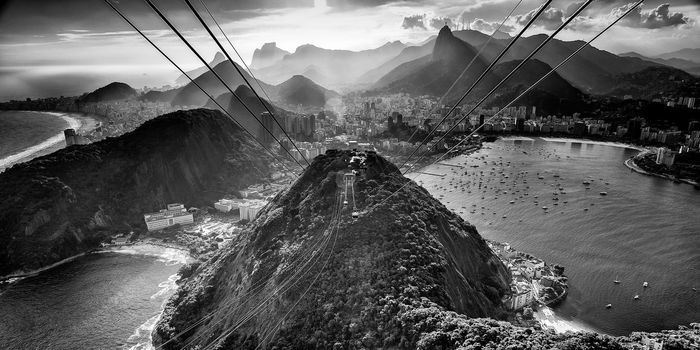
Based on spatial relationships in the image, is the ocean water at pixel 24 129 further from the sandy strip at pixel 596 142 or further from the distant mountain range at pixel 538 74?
the sandy strip at pixel 596 142

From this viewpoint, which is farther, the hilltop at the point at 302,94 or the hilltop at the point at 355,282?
the hilltop at the point at 302,94

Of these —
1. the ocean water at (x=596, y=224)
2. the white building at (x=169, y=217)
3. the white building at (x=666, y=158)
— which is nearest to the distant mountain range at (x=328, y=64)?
the ocean water at (x=596, y=224)

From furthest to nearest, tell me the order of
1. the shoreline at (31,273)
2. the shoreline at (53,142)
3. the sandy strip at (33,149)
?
the shoreline at (53,142) → the sandy strip at (33,149) → the shoreline at (31,273)

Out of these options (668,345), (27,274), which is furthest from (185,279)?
(668,345)

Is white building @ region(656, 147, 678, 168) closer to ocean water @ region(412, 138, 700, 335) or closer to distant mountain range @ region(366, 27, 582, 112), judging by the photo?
ocean water @ region(412, 138, 700, 335)

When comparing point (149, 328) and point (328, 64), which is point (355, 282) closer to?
point (149, 328)

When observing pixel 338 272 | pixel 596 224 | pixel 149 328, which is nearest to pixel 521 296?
pixel 338 272

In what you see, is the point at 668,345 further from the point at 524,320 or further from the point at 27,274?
the point at 27,274
